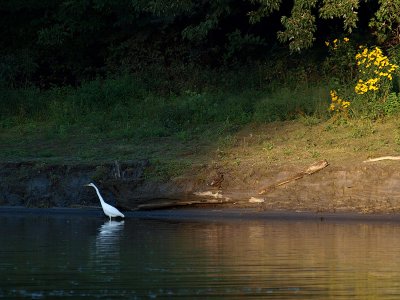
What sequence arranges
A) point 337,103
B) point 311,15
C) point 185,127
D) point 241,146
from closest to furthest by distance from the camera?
point 241,146, point 337,103, point 311,15, point 185,127

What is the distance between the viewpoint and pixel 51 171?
2155 centimetres

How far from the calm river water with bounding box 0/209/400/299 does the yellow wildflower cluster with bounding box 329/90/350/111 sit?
527cm

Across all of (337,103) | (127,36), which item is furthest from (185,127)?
(127,36)

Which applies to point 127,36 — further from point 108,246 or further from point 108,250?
point 108,250

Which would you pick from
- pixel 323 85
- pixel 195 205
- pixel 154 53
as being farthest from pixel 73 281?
pixel 154 53

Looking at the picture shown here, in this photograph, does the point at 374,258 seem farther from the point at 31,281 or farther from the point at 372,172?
the point at 372,172

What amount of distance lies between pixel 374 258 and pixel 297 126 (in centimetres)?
1005

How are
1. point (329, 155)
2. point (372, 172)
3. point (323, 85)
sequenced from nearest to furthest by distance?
point (372, 172) < point (329, 155) < point (323, 85)

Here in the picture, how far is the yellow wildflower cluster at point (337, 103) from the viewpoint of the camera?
23406mm

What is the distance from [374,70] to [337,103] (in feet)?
3.42

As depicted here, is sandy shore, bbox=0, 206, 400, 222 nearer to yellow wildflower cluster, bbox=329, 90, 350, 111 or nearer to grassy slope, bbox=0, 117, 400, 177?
grassy slope, bbox=0, 117, 400, 177

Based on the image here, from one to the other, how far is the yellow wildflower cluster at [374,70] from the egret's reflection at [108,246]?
6.68m

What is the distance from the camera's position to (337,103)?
23797mm

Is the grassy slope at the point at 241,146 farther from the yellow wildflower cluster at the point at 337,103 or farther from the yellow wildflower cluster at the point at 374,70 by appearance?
the yellow wildflower cluster at the point at 374,70
